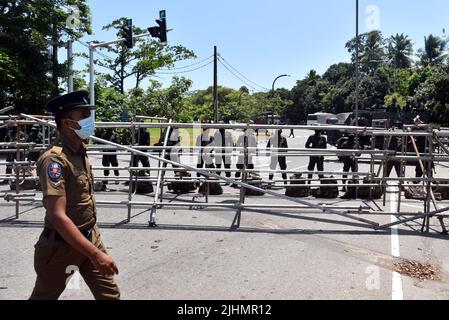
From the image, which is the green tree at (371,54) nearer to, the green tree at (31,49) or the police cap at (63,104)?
the green tree at (31,49)

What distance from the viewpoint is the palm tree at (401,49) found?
72.6 metres

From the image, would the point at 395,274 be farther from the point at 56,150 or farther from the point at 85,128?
the point at 56,150

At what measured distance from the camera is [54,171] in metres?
2.83

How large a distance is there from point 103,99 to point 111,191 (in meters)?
20.3

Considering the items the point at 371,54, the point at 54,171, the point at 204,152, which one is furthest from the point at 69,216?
the point at 371,54

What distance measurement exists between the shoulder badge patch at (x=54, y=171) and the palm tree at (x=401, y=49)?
7591 cm

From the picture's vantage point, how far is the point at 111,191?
10117mm

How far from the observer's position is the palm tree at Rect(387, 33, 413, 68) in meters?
72.6

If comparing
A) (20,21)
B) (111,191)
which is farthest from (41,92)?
(111,191)

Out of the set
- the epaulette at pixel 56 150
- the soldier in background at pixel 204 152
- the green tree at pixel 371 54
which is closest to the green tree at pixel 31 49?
the soldier in background at pixel 204 152

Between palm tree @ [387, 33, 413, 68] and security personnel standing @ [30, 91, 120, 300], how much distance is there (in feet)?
248

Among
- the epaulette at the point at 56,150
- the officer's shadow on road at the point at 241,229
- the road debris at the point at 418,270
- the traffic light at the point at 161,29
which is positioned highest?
the traffic light at the point at 161,29

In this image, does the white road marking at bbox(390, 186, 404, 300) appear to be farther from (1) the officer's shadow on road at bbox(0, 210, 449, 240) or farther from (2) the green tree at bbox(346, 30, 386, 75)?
(2) the green tree at bbox(346, 30, 386, 75)
